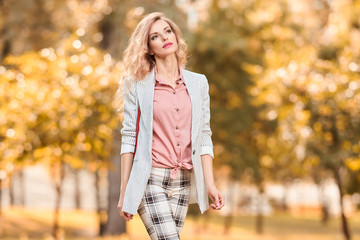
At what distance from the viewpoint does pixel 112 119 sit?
408 inches

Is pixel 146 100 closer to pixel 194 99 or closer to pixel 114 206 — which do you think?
pixel 194 99

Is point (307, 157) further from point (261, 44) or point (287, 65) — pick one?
point (261, 44)

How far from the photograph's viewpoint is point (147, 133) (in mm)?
3354

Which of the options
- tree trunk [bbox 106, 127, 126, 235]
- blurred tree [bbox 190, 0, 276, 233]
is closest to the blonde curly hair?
tree trunk [bbox 106, 127, 126, 235]

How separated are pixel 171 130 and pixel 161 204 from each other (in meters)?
0.46

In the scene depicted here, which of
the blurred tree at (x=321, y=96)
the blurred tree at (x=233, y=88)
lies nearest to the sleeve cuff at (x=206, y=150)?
the blurred tree at (x=321, y=96)

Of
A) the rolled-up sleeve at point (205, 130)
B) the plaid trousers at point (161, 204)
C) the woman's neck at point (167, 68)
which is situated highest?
the woman's neck at point (167, 68)

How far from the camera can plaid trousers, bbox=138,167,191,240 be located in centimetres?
327

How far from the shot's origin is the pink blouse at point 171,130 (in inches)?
131

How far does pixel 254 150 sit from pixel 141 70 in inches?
627

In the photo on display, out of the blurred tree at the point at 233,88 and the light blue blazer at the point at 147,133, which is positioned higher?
the blurred tree at the point at 233,88

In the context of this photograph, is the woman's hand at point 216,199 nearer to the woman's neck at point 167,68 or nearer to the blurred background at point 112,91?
the woman's neck at point 167,68

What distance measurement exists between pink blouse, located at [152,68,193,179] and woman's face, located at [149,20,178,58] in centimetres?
23

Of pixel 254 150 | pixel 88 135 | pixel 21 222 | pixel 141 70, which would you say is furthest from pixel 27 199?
pixel 141 70
